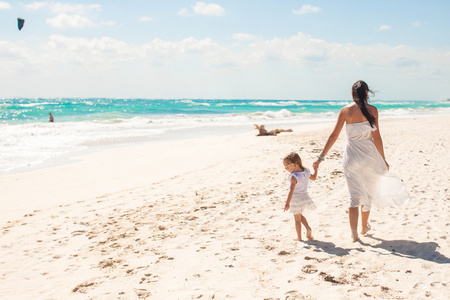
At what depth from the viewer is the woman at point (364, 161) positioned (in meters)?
3.94

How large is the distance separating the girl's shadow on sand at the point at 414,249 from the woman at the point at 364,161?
422 millimetres

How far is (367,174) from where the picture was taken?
159 inches

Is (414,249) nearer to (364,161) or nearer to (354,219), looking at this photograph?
(354,219)

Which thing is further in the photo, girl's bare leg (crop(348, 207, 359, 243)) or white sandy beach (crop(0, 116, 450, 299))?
girl's bare leg (crop(348, 207, 359, 243))

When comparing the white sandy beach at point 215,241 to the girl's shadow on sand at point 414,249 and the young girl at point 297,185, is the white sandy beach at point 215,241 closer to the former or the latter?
the girl's shadow on sand at point 414,249

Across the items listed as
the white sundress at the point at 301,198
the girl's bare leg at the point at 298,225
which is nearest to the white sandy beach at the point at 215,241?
the girl's bare leg at the point at 298,225

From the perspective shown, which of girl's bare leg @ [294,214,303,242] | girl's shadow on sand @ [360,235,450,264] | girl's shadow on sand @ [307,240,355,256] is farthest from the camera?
girl's bare leg @ [294,214,303,242]

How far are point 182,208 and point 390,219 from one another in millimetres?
3264

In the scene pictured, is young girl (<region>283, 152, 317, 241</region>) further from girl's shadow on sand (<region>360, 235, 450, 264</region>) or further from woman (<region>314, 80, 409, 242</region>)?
girl's shadow on sand (<region>360, 235, 450, 264</region>)

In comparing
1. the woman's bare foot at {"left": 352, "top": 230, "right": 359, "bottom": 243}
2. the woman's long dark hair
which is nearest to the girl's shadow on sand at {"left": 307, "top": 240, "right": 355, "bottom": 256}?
the woman's bare foot at {"left": 352, "top": 230, "right": 359, "bottom": 243}

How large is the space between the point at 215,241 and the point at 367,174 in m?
2.04

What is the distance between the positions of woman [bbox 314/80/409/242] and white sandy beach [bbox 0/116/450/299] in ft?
Answer: 1.80

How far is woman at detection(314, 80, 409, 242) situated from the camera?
394cm

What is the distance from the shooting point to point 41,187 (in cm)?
827
